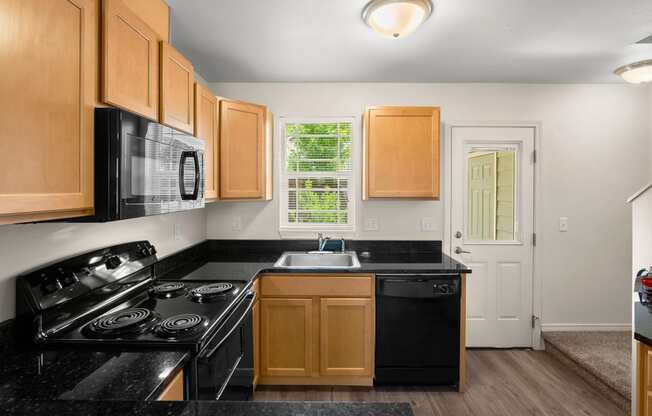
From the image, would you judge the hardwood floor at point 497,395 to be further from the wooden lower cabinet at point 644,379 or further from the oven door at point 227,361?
the wooden lower cabinet at point 644,379

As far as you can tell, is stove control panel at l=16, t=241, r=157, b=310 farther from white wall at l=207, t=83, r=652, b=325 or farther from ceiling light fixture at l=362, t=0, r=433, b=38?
ceiling light fixture at l=362, t=0, r=433, b=38

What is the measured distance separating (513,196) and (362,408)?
2.95 metres

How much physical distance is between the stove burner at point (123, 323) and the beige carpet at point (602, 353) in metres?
2.81

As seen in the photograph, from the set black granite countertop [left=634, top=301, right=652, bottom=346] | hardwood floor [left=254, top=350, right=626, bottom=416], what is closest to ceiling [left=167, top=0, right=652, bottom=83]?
black granite countertop [left=634, top=301, right=652, bottom=346]

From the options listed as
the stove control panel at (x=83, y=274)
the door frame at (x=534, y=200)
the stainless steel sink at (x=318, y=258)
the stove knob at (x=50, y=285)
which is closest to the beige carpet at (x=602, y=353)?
the door frame at (x=534, y=200)

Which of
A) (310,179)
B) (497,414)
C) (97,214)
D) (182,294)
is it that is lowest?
(497,414)

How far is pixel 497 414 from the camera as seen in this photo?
2.32 metres

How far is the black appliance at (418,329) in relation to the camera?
252 centimetres

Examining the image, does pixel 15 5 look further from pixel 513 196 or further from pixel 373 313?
pixel 513 196

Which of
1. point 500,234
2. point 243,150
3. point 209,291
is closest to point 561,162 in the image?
point 500,234

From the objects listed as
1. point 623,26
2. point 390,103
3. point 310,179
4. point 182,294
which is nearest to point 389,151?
point 390,103

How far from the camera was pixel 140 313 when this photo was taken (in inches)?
62.7

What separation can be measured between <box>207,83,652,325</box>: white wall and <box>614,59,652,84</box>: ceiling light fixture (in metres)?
0.53

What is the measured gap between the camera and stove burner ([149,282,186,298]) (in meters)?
1.95
